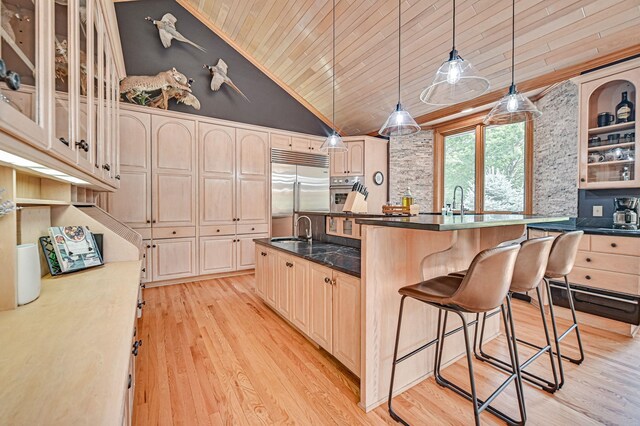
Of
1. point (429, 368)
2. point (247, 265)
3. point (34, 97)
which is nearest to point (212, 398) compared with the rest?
point (429, 368)

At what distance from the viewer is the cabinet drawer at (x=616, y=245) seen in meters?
2.30

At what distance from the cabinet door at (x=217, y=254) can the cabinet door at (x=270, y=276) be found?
158cm

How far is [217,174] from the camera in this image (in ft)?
13.8

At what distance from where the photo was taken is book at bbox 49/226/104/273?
4.87 ft

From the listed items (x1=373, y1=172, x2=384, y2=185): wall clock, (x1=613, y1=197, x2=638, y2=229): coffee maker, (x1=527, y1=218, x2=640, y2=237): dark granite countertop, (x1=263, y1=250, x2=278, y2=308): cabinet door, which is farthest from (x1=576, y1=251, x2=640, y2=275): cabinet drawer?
(x1=373, y1=172, x2=384, y2=185): wall clock

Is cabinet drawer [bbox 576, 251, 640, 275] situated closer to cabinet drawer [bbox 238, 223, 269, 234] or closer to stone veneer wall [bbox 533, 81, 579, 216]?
stone veneer wall [bbox 533, 81, 579, 216]

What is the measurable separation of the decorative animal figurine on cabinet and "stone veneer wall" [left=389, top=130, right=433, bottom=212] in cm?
371

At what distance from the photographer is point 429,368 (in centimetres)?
189

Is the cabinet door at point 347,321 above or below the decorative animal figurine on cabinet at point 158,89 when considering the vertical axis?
below

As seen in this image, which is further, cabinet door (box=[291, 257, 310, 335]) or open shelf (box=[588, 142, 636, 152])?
open shelf (box=[588, 142, 636, 152])

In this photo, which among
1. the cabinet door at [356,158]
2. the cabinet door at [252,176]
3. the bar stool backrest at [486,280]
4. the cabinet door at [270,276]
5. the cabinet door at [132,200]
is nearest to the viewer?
the bar stool backrest at [486,280]

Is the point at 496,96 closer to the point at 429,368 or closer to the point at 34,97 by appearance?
the point at 429,368

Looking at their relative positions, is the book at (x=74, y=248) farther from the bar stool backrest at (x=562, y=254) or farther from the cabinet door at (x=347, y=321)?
the bar stool backrest at (x=562, y=254)

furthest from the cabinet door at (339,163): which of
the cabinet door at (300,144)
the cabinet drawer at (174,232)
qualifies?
the cabinet drawer at (174,232)
